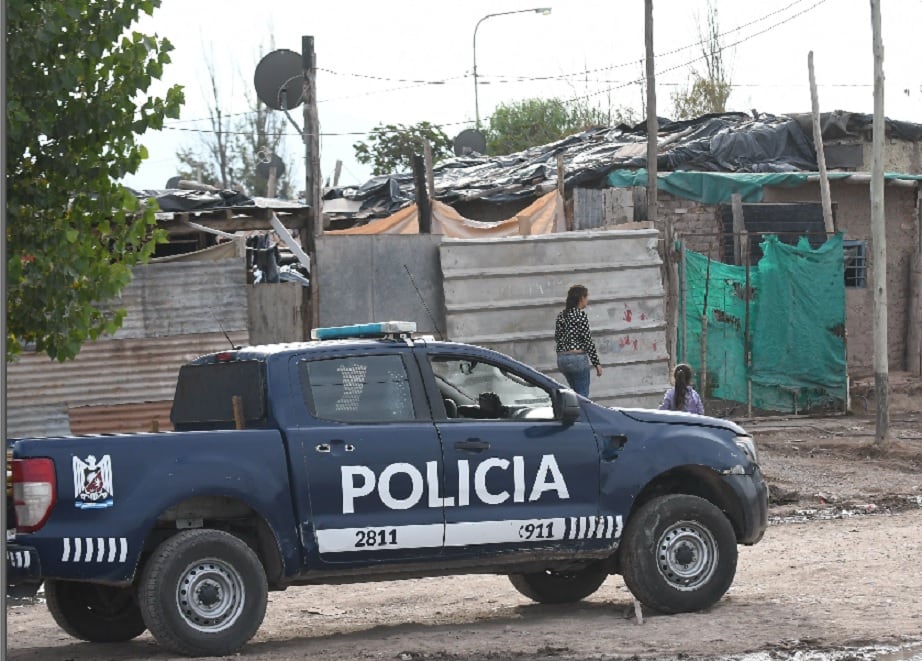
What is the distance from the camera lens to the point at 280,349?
8766mm

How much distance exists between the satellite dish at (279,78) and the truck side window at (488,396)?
10.5 meters

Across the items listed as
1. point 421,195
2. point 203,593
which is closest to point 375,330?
point 203,593

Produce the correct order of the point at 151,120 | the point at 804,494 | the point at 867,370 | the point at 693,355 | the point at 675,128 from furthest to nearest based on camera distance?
the point at 675,128 < the point at 867,370 < the point at 693,355 < the point at 804,494 < the point at 151,120

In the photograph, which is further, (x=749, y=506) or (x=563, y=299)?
(x=563, y=299)

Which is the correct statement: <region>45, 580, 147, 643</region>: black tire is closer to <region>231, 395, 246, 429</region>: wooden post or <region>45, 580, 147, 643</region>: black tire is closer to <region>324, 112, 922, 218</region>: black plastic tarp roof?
<region>231, 395, 246, 429</region>: wooden post

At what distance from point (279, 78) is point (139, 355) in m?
4.85

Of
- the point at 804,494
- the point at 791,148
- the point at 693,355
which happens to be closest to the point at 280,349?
the point at 804,494

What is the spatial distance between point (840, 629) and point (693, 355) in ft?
43.5

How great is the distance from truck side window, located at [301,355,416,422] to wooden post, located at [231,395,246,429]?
435 millimetres

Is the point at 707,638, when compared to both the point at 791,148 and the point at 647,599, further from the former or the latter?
the point at 791,148

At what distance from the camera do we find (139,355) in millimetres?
16609

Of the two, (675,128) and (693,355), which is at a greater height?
(675,128)

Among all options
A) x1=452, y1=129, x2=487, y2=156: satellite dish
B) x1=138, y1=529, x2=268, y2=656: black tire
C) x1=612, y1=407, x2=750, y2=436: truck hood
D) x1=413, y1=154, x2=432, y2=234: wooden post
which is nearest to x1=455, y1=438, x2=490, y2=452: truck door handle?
x1=612, y1=407, x2=750, y2=436: truck hood

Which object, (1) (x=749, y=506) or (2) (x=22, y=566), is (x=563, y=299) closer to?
(1) (x=749, y=506)
